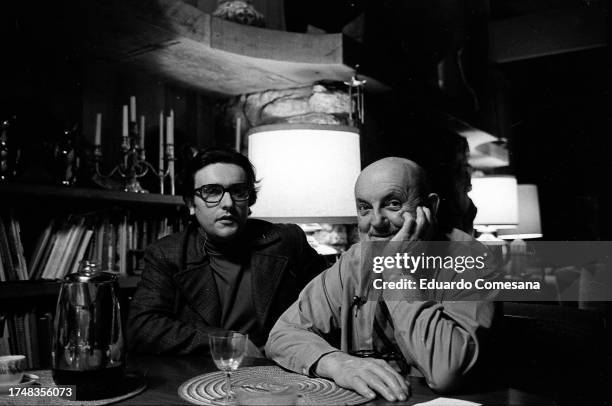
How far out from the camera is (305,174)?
204 centimetres

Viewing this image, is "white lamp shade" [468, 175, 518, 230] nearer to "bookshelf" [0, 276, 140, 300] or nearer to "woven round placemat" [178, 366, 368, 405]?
"woven round placemat" [178, 366, 368, 405]

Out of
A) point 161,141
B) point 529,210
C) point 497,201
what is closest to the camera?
point 161,141

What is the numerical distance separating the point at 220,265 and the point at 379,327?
907 mm

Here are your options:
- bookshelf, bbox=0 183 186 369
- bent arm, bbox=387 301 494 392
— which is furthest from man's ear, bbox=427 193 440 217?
A: bookshelf, bbox=0 183 186 369

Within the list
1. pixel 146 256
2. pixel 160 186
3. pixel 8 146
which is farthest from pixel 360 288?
pixel 160 186

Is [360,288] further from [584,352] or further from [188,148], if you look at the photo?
[188,148]

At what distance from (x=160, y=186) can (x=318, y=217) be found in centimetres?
108

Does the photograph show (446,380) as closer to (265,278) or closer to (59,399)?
(59,399)

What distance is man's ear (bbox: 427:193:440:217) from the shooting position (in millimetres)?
1415

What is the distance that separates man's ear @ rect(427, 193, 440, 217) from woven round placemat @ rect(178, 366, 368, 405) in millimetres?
522

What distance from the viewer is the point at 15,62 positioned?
2.31m

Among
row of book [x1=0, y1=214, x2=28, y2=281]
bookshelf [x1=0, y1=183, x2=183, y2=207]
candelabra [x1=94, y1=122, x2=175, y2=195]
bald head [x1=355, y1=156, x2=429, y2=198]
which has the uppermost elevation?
candelabra [x1=94, y1=122, x2=175, y2=195]

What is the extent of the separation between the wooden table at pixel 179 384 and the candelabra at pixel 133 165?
48.5 inches

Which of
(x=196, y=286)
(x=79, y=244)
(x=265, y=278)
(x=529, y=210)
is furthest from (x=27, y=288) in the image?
(x=529, y=210)
